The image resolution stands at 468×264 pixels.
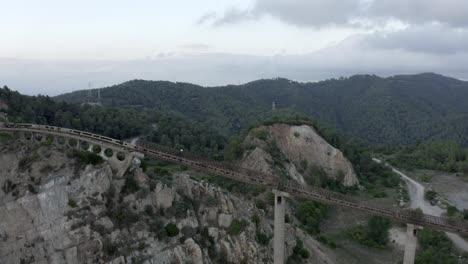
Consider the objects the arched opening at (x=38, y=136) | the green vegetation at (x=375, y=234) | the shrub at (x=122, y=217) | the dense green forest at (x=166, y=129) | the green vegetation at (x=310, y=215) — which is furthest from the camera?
the dense green forest at (x=166, y=129)

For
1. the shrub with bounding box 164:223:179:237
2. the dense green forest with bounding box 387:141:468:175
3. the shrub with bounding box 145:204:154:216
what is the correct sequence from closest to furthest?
the shrub with bounding box 164:223:179:237
the shrub with bounding box 145:204:154:216
the dense green forest with bounding box 387:141:468:175

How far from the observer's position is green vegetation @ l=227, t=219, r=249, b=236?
1650 inches

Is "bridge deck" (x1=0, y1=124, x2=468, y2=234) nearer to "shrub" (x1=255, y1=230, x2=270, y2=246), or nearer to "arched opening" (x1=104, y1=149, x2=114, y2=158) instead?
"arched opening" (x1=104, y1=149, x2=114, y2=158)

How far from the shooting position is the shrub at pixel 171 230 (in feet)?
127

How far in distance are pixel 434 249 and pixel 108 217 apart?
43079 mm

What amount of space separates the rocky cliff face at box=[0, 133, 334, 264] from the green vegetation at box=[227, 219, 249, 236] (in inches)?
4.0

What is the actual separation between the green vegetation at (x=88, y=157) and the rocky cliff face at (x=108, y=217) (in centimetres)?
44

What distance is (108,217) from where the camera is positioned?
1489 inches

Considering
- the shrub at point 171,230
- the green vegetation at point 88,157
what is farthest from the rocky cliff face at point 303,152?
the shrub at point 171,230

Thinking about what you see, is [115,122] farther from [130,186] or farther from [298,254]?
[298,254]

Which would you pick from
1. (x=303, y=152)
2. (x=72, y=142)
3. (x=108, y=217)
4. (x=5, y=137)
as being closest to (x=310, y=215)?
(x=303, y=152)

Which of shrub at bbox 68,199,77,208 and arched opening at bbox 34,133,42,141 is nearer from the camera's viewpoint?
shrub at bbox 68,199,77,208

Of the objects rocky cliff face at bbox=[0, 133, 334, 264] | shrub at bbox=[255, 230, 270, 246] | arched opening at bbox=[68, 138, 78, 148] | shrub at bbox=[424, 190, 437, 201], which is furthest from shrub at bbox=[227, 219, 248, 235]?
shrub at bbox=[424, 190, 437, 201]

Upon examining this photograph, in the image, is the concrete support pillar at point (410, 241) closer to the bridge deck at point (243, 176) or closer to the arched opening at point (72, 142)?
the bridge deck at point (243, 176)
